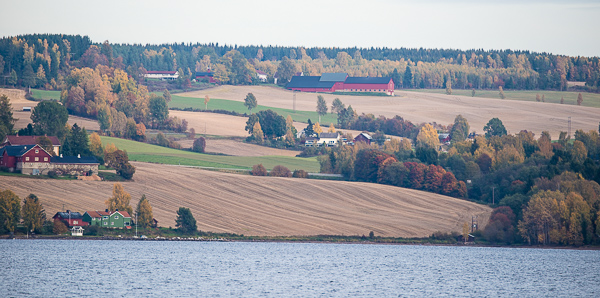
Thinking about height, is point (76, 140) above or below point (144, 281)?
above

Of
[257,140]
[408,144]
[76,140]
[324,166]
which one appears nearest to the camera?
[76,140]

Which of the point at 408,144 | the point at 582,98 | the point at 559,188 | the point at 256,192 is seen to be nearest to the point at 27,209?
the point at 256,192

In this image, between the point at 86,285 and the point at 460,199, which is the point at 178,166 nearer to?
the point at 460,199

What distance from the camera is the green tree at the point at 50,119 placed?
11100 centimetres

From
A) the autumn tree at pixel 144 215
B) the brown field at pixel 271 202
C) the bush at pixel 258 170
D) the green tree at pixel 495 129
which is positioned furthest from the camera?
the green tree at pixel 495 129

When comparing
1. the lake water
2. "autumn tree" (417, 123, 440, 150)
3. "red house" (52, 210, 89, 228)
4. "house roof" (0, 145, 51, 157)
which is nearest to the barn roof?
"house roof" (0, 145, 51, 157)

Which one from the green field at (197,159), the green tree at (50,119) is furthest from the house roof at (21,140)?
the green field at (197,159)

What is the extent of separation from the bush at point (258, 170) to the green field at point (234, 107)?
56.9m

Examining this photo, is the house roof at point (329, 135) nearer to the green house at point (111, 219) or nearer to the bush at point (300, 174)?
the bush at point (300, 174)

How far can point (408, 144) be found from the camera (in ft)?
412

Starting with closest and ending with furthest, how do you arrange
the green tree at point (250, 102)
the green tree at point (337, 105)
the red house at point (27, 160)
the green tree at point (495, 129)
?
the red house at point (27, 160), the green tree at point (495, 129), the green tree at point (337, 105), the green tree at point (250, 102)

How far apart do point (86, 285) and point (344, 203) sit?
4544 centimetres

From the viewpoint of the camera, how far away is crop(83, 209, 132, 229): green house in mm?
78875

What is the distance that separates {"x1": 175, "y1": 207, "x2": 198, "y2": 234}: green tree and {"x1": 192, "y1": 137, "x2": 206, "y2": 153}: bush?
39.3 meters
